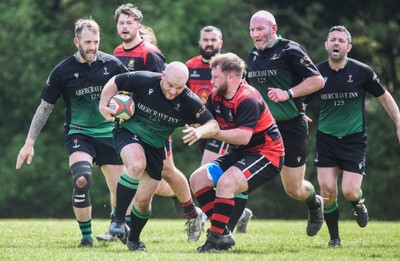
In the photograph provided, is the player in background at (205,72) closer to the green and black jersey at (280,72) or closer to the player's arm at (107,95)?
the green and black jersey at (280,72)

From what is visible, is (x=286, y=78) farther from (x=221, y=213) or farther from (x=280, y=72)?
(x=221, y=213)

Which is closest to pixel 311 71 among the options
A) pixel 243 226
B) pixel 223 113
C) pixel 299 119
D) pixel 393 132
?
pixel 299 119

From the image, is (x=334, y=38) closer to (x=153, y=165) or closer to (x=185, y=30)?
(x=153, y=165)

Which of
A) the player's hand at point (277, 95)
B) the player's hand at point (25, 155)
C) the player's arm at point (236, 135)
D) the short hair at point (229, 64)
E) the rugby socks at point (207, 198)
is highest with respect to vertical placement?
the short hair at point (229, 64)

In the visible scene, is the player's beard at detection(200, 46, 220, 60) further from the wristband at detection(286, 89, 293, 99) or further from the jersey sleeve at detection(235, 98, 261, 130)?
the jersey sleeve at detection(235, 98, 261, 130)

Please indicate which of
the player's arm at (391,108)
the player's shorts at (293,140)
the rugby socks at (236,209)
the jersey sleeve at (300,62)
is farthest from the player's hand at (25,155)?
the player's arm at (391,108)

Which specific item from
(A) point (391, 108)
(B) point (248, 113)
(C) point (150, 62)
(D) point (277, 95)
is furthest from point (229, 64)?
(A) point (391, 108)

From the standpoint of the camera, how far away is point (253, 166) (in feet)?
27.9

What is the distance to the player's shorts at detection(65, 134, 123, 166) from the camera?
9.34 metres

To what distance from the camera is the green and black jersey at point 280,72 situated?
9.80 metres

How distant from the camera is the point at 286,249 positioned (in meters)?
9.24

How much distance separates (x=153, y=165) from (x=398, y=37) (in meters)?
19.4

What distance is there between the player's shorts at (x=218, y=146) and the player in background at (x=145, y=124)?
265 centimetres

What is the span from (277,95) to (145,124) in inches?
61.0
